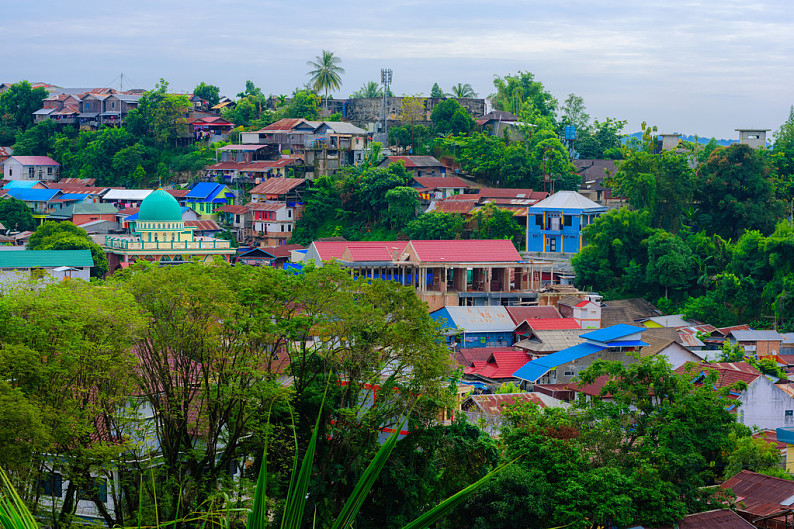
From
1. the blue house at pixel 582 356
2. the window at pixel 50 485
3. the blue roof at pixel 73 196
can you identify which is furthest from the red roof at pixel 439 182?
the window at pixel 50 485

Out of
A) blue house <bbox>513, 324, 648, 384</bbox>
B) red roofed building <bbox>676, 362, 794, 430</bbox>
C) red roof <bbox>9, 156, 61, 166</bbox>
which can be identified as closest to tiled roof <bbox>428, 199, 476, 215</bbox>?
blue house <bbox>513, 324, 648, 384</bbox>

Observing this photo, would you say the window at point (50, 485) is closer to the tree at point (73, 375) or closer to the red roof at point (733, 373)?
the tree at point (73, 375)

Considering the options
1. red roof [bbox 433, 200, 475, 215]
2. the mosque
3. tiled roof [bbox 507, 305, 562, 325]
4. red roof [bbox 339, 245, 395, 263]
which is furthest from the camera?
red roof [bbox 433, 200, 475, 215]

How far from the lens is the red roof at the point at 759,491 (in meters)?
14.5

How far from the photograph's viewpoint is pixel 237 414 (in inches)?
507

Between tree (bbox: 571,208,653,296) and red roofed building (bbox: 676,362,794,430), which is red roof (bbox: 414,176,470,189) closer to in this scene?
tree (bbox: 571,208,653,296)

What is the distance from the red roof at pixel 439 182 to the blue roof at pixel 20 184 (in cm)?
2164

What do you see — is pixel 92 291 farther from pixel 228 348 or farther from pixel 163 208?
pixel 163 208

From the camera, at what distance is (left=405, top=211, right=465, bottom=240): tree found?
39094 millimetres

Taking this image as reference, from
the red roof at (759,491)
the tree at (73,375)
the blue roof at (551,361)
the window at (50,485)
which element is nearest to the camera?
the tree at (73,375)

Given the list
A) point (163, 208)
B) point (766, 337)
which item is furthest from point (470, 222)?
point (766, 337)

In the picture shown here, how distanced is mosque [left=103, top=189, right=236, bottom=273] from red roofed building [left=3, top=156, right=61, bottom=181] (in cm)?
1909

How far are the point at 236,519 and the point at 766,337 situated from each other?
19683 millimetres

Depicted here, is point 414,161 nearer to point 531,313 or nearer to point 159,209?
point 159,209
